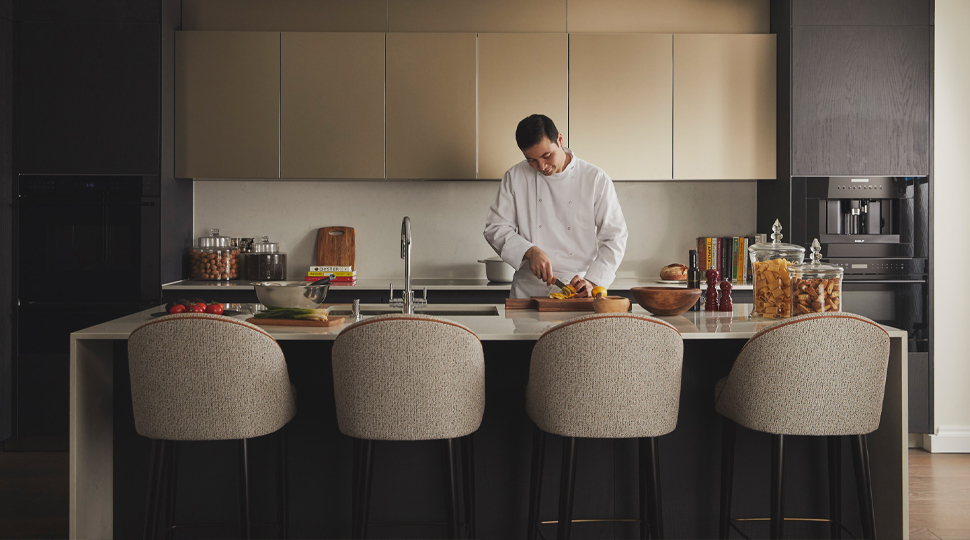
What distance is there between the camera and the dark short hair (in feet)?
9.58

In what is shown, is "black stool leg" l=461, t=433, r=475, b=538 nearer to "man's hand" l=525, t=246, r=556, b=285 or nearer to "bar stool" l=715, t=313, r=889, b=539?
"bar stool" l=715, t=313, r=889, b=539

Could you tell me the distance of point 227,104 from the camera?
3.80 meters

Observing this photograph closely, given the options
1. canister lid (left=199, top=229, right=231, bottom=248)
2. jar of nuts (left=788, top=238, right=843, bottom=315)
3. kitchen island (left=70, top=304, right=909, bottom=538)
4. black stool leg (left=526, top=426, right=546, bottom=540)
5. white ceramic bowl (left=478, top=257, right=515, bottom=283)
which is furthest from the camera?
canister lid (left=199, top=229, right=231, bottom=248)

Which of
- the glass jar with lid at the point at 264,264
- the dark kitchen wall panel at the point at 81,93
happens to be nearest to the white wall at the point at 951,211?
the glass jar with lid at the point at 264,264

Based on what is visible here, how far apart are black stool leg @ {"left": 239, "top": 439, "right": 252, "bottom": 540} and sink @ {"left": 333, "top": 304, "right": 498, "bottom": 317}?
72 cm

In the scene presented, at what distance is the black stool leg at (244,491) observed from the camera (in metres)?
1.85

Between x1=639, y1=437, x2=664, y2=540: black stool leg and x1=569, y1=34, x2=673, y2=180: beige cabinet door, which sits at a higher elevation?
x1=569, y1=34, x2=673, y2=180: beige cabinet door

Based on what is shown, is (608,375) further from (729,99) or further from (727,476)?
(729,99)

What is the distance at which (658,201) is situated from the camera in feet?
14.0

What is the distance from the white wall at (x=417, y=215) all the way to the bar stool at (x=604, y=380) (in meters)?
2.51

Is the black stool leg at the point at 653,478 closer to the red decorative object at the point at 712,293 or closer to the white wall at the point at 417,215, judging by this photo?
the red decorative object at the point at 712,293

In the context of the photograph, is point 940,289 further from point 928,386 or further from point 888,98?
point 888,98

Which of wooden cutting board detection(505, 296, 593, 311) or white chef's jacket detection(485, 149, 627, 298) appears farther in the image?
white chef's jacket detection(485, 149, 627, 298)

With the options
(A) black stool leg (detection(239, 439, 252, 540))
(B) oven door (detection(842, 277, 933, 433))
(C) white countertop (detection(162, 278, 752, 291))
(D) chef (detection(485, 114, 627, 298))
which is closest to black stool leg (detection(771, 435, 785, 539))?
(D) chef (detection(485, 114, 627, 298))
